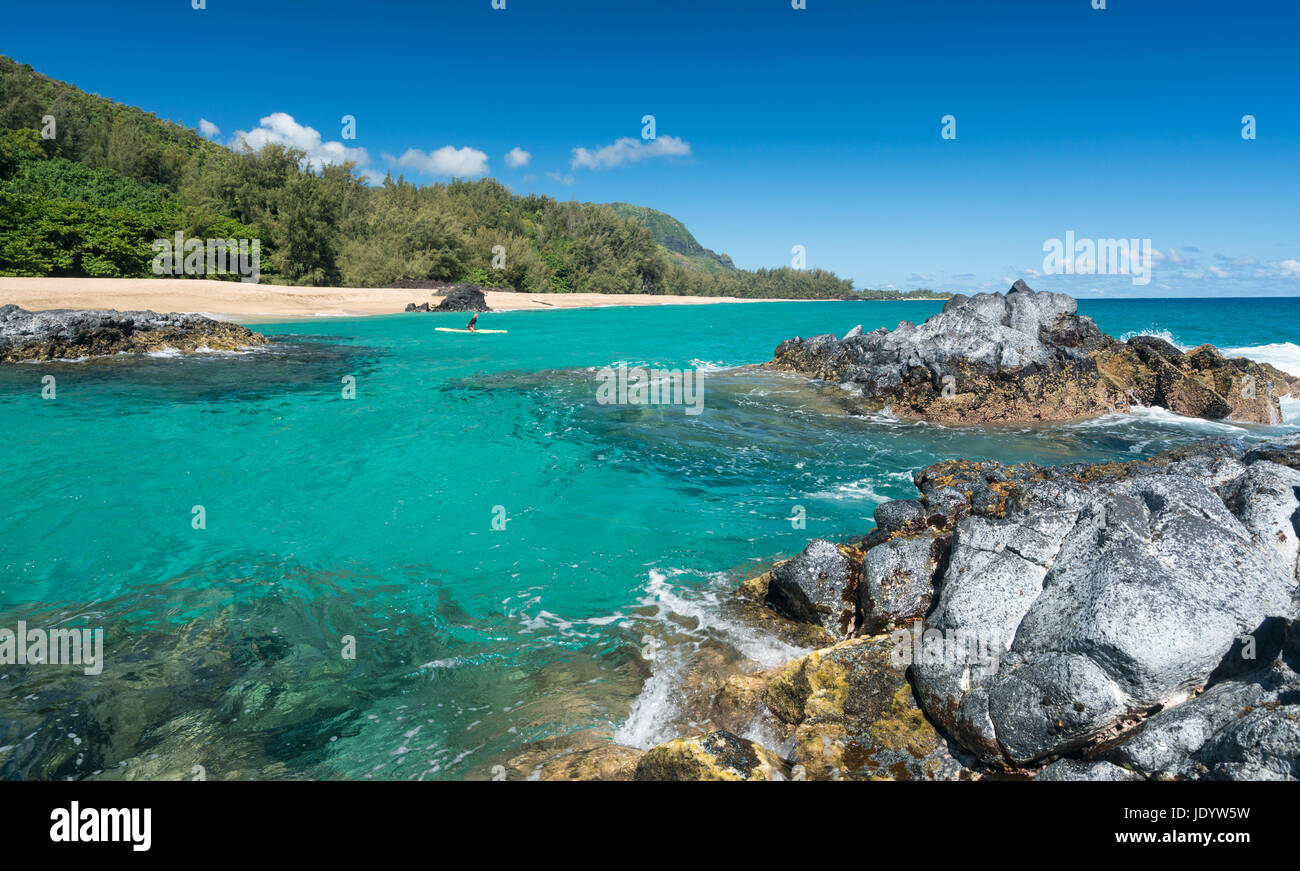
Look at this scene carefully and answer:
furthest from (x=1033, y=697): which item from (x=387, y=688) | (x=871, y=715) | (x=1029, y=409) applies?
(x=1029, y=409)

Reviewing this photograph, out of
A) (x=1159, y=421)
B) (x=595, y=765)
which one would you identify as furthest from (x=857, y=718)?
(x=1159, y=421)

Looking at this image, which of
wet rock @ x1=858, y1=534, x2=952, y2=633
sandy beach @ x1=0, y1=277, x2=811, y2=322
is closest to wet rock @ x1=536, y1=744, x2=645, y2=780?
wet rock @ x1=858, y1=534, x2=952, y2=633

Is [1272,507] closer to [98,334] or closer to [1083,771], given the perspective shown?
[1083,771]

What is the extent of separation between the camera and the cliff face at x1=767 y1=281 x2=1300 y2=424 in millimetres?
17500

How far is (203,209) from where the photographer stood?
173 feet

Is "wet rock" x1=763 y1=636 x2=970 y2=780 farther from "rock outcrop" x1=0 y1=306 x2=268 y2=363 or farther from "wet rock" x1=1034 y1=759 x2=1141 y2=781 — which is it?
"rock outcrop" x1=0 y1=306 x2=268 y2=363

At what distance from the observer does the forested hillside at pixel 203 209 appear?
134ft

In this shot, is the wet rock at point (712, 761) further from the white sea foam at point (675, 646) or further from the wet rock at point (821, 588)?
the wet rock at point (821, 588)

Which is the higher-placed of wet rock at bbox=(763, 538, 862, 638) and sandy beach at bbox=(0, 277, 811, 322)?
sandy beach at bbox=(0, 277, 811, 322)

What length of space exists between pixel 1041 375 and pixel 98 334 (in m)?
31.8

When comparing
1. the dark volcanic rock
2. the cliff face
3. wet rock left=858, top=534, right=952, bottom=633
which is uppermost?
the dark volcanic rock

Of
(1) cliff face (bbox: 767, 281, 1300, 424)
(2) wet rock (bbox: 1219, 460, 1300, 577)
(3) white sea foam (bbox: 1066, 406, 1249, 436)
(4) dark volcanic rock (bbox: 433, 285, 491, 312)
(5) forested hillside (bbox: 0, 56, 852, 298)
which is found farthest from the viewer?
(4) dark volcanic rock (bbox: 433, 285, 491, 312)

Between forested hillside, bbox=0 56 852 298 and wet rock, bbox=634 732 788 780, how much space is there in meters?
51.4

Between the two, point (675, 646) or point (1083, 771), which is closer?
point (1083, 771)
